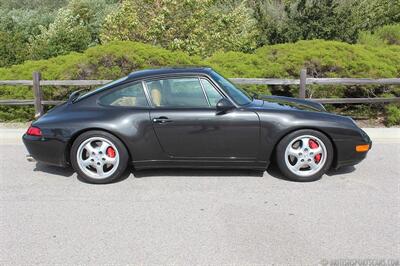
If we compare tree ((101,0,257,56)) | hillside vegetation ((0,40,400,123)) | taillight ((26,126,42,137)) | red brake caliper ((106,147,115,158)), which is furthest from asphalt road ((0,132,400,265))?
tree ((101,0,257,56))

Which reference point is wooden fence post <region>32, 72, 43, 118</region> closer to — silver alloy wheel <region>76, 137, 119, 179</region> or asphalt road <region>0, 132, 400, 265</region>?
asphalt road <region>0, 132, 400, 265</region>

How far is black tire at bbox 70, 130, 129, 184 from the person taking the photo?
16.2 ft

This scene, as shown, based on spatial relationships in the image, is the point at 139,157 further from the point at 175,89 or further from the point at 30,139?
the point at 30,139

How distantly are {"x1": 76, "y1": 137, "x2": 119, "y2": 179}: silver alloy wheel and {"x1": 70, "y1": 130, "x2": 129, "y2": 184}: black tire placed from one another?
0.09ft

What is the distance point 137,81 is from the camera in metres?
5.05

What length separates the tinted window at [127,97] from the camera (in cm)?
504

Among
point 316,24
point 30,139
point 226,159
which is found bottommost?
point 226,159

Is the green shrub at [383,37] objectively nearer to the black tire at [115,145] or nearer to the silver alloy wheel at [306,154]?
the silver alloy wheel at [306,154]

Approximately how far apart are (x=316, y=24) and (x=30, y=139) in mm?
11401

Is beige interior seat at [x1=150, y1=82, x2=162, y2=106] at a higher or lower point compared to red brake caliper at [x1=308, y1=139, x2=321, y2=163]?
higher

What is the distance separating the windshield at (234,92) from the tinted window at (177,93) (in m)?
0.28

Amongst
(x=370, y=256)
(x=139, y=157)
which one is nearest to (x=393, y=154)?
(x=370, y=256)

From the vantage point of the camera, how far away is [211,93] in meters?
4.96

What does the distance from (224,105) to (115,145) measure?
51.8 inches
